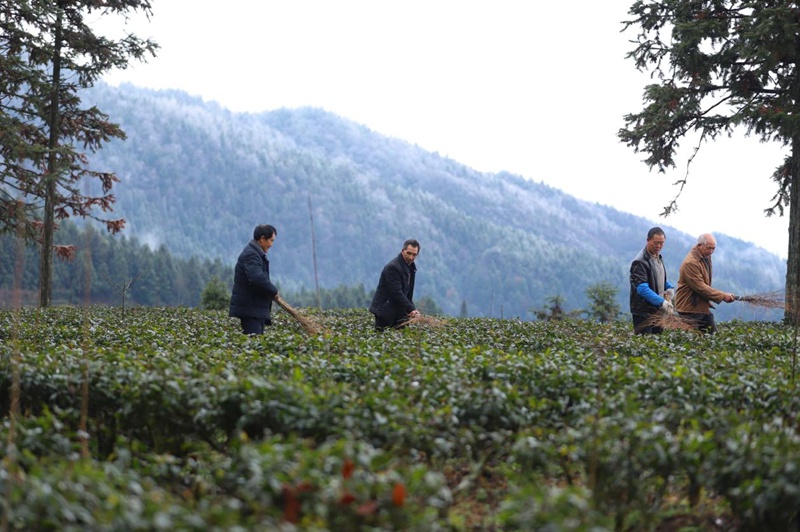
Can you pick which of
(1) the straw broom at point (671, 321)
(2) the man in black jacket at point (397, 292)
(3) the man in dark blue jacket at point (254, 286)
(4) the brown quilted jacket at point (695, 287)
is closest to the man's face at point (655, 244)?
(4) the brown quilted jacket at point (695, 287)

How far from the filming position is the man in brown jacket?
10562mm

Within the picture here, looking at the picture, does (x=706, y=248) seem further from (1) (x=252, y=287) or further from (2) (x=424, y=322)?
(1) (x=252, y=287)

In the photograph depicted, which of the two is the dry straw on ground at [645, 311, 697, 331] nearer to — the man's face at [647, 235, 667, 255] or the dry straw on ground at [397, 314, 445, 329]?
the man's face at [647, 235, 667, 255]

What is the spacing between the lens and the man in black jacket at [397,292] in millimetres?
10758

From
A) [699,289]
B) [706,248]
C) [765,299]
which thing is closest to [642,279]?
[699,289]

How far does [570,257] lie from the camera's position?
606ft

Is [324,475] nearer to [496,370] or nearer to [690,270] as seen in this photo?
[496,370]

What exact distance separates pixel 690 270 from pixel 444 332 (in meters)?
3.25

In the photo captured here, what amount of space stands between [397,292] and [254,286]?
6.38 ft

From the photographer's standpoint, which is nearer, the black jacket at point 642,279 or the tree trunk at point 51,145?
the black jacket at point 642,279

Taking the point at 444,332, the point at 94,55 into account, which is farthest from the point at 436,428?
the point at 94,55

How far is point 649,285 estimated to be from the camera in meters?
10.7

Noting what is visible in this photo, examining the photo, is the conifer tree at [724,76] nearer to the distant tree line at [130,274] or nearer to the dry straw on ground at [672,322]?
the dry straw on ground at [672,322]

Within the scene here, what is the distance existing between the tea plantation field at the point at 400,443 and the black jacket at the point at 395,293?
337 cm
